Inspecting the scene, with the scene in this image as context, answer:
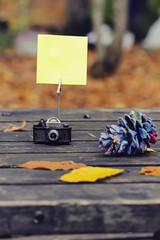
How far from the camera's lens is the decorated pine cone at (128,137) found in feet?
4.68

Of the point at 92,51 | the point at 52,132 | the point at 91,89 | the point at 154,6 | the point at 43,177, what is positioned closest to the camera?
the point at 43,177

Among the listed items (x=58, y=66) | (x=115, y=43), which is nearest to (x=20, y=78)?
(x=115, y=43)

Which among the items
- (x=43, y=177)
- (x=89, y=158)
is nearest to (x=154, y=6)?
(x=89, y=158)

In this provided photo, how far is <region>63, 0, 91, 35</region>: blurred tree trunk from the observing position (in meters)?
8.58

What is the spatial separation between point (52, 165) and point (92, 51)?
7.10 meters

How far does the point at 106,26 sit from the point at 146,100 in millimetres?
3481

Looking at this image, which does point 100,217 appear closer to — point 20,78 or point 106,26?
point 20,78

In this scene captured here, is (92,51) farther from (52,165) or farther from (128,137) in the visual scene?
(52,165)

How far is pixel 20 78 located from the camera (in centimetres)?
654

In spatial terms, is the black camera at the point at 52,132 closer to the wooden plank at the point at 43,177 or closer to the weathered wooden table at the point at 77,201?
the weathered wooden table at the point at 77,201

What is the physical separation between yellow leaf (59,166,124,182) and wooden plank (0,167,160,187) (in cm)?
1

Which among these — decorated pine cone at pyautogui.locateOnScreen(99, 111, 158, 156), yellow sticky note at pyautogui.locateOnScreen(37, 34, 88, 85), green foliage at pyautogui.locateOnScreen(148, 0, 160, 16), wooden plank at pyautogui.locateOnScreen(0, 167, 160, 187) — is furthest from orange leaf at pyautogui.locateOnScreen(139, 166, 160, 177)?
green foliage at pyautogui.locateOnScreen(148, 0, 160, 16)

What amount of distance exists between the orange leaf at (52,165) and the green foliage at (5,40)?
7.39 meters

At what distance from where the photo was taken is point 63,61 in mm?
1729
